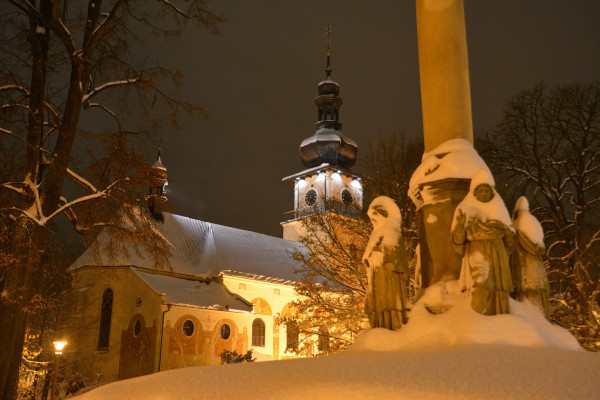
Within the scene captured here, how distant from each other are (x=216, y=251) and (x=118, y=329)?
26.8 ft

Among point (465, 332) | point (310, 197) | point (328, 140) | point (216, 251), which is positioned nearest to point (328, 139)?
point (328, 140)

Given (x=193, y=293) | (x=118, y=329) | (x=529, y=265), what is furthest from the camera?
(x=193, y=293)

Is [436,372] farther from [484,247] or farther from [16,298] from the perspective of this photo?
[16,298]

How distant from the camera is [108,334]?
30547mm

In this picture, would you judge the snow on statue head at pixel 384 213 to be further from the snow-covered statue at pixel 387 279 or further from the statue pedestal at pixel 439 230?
the statue pedestal at pixel 439 230

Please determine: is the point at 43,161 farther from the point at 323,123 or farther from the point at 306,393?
the point at 323,123

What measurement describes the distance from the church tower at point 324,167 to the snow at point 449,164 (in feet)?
125

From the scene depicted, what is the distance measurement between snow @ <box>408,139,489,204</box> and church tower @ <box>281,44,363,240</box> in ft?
125

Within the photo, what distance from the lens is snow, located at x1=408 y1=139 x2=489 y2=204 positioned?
7328 millimetres

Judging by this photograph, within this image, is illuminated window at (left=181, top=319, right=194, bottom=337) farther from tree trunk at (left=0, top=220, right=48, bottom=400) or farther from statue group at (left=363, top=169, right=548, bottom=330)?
statue group at (left=363, top=169, right=548, bottom=330)

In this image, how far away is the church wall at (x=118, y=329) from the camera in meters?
28.1

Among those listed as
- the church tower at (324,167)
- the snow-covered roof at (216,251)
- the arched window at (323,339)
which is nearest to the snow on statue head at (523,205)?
the arched window at (323,339)

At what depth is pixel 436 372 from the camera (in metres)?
4.63

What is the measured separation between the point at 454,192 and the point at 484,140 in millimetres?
12943
